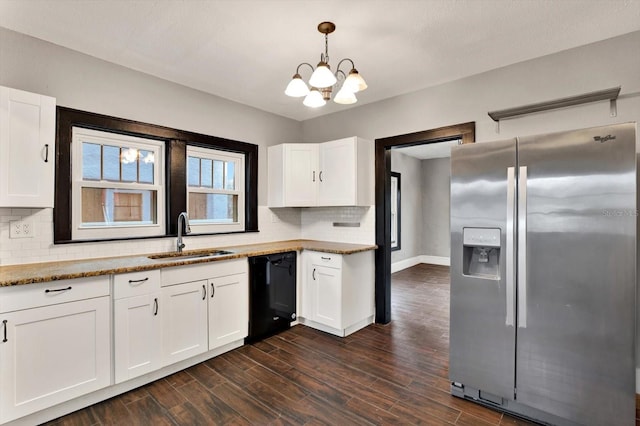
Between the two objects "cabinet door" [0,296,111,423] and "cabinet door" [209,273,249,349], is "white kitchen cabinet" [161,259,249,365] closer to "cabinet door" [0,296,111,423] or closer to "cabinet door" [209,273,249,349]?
"cabinet door" [209,273,249,349]

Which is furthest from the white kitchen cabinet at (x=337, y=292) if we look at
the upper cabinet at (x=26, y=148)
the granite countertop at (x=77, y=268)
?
the upper cabinet at (x=26, y=148)

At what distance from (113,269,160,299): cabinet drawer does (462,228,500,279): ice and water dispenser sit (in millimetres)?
2276

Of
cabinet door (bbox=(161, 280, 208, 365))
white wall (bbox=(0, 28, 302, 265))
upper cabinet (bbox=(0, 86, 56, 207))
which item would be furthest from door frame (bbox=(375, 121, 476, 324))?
upper cabinet (bbox=(0, 86, 56, 207))

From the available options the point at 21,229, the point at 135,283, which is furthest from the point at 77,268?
the point at 21,229

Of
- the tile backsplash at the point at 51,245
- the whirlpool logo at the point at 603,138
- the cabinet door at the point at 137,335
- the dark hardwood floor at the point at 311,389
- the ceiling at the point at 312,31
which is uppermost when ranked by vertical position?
the ceiling at the point at 312,31

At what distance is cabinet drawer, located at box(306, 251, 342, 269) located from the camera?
3277mm

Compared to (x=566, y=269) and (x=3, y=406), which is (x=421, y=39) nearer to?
(x=566, y=269)

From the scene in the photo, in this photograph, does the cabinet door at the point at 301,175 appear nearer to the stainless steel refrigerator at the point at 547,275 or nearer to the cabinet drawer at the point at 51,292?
the stainless steel refrigerator at the point at 547,275

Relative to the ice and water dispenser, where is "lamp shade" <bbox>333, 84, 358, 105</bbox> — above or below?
above

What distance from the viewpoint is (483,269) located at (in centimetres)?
224

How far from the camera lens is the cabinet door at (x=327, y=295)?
327 centimetres

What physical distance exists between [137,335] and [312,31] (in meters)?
2.54

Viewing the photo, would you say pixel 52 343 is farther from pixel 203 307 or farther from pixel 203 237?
pixel 203 237

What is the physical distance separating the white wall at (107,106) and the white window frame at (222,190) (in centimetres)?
12
